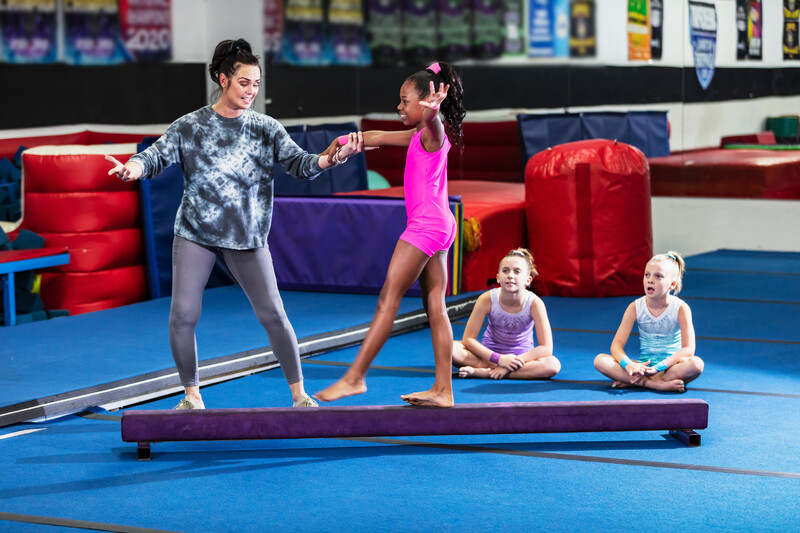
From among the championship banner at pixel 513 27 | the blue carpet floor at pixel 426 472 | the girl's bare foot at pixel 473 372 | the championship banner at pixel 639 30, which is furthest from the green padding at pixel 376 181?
the girl's bare foot at pixel 473 372

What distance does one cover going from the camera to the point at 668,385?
4.46 metres

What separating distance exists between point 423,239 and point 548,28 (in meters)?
6.04

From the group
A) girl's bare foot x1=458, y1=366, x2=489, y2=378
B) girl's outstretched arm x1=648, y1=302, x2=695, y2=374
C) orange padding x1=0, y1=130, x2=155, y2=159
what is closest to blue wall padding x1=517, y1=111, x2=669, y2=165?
orange padding x1=0, y1=130, x2=155, y2=159

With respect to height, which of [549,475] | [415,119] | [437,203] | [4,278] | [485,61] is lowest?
[549,475]

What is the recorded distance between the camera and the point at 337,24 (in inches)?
370

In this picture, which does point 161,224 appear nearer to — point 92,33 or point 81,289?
point 81,289

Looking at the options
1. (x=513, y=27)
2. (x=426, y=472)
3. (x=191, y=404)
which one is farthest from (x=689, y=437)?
(x=513, y=27)

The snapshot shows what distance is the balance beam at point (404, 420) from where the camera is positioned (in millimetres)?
3537

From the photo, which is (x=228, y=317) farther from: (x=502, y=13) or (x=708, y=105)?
(x=708, y=105)

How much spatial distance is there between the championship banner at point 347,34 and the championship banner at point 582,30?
5.65 ft

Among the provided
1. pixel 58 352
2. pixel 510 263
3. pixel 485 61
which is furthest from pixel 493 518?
pixel 485 61

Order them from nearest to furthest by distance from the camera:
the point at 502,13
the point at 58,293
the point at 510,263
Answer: the point at 510,263, the point at 58,293, the point at 502,13

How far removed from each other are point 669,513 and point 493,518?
1.59ft

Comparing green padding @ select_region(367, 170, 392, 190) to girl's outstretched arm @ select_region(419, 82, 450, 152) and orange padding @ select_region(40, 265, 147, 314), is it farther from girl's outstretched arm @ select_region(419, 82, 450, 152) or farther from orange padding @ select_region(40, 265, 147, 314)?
girl's outstretched arm @ select_region(419, 82, 450, 152)
